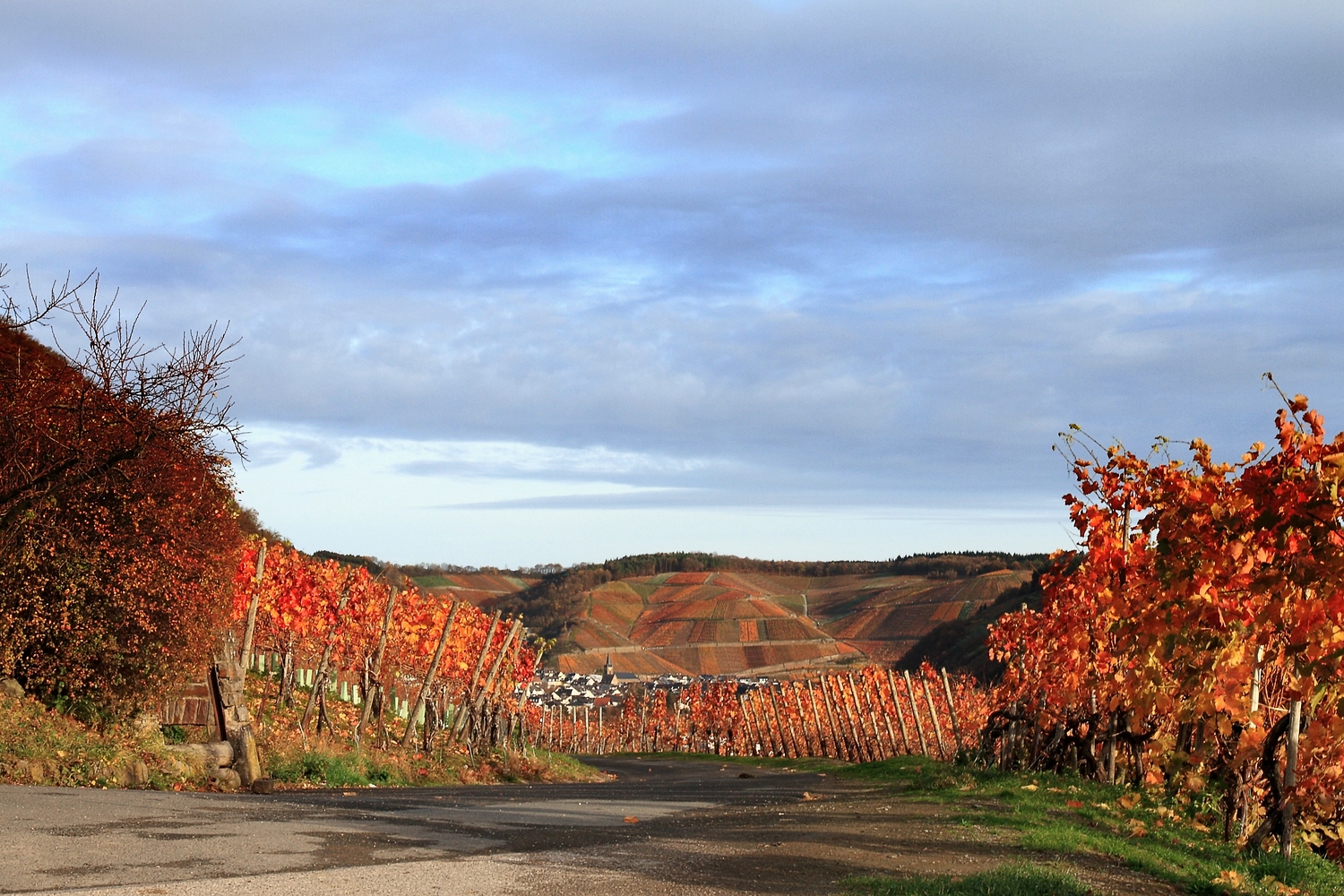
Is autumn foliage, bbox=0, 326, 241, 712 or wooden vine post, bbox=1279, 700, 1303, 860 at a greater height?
autumn foliage, bbox=0, 326, 241, 712

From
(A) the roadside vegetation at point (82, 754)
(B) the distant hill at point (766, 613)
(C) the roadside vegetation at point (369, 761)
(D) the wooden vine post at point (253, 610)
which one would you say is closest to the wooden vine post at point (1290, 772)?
(C) the roadside vegetation at point (369, 761)

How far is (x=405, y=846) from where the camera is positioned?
8641mm

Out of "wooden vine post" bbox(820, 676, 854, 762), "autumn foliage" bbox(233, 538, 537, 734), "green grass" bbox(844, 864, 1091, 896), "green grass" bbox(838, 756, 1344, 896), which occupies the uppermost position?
"autumn foliage" bbox(233, 538, 537, 734)

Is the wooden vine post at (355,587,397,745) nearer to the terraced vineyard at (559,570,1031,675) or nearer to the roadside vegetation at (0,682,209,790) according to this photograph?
the roadside vegetation at (0,682,209,790)

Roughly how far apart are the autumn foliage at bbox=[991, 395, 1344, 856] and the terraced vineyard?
82642 mm

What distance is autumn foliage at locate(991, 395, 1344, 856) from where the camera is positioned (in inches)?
254

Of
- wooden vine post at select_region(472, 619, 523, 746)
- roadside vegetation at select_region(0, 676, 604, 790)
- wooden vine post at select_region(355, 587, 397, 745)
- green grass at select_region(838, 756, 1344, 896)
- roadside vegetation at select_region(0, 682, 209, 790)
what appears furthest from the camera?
wooden vine post at select_region(472, 619, 523, 746)

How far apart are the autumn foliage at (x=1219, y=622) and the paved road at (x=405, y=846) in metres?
2.81

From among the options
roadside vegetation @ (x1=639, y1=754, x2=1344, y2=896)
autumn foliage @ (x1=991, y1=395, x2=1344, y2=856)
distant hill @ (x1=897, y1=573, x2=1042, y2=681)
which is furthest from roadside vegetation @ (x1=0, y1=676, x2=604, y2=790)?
distant hill @ (x1=897, y1=573, x2=1042, y2=681)

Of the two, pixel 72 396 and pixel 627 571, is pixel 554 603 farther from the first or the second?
pixel 72 396

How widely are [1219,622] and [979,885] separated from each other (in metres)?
2.71

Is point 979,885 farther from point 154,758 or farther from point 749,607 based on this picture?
point 749,607

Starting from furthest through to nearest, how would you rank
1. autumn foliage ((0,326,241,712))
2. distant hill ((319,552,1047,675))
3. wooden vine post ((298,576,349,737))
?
1. distant hill ((319,552,1047,675))
2. wooden vine post ((298,576,349,737))
3. autumn foliage ((0,326,241,712))

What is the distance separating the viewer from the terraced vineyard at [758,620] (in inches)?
4028
